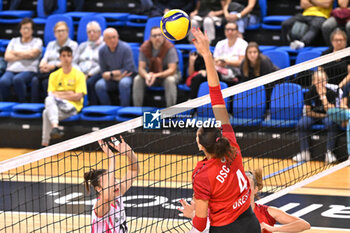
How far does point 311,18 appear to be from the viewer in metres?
12.0

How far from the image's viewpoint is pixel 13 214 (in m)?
8.39

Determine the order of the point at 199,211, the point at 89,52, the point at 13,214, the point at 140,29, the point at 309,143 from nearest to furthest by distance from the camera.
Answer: the point at 199,211
the point at 13,214
the point at 309,143
the point at 89,52
the point at 140,29

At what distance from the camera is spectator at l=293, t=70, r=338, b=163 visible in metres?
10.1

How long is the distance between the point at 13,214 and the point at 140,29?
618 cm

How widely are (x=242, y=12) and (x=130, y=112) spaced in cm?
286

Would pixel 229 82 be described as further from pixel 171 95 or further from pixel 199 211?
pixel 199 211

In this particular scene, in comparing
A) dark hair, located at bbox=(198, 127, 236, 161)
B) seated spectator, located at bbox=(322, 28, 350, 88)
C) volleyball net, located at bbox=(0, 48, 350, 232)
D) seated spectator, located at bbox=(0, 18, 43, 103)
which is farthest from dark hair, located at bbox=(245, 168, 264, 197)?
seated spectator, located at bbox=(0, 18, 43, 103)

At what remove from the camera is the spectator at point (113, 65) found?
38.9 feet

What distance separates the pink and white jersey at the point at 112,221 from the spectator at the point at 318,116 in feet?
15.7

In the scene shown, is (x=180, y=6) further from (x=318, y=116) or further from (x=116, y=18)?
(x=318, y=116)

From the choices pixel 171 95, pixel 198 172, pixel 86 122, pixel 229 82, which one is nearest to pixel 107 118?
pixel 86 122

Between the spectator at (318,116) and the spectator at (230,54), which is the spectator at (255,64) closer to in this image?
the spectator at (230,54)

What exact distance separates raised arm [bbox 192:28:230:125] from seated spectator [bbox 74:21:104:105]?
24.0 ft

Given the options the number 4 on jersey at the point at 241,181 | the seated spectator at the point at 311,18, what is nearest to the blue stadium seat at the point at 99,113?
the seated spectator at the point at 311,18
